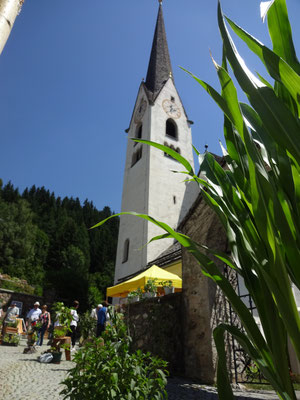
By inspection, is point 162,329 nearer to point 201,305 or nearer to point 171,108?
point 201,305

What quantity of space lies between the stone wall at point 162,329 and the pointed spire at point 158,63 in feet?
62.8

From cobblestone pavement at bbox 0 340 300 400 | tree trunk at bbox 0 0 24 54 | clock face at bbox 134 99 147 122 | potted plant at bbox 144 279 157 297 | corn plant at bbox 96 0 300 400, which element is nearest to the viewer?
corn plant at bbox 96 0 300 400

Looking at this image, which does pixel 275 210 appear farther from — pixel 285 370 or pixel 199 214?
pixel 199 214

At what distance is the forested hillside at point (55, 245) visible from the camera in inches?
1094

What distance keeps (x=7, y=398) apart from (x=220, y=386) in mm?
3263

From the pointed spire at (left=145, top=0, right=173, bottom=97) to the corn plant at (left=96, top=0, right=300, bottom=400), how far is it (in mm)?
22238

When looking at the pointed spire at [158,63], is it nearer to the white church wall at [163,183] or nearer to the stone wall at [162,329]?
the white church wall at [163,183]

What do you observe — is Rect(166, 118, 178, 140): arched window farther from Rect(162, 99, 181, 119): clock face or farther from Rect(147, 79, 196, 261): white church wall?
Rect(162, 99, 181, 119): clock face

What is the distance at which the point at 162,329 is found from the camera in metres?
4.97

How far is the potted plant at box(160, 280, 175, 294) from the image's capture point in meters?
6.68

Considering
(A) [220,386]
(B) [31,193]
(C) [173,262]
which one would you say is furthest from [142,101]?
(B) [31,193]

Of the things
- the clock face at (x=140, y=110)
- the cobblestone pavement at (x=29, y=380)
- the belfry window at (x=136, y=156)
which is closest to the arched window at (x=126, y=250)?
the belfry window at (x=136, y=156)

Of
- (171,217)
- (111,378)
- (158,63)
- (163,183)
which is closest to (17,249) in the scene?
(163,183)

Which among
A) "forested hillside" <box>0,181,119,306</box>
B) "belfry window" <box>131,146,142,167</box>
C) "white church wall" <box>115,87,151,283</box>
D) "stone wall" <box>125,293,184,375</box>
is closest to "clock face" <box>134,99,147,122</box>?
"white church wall" <box>115,87,151,283</box>
